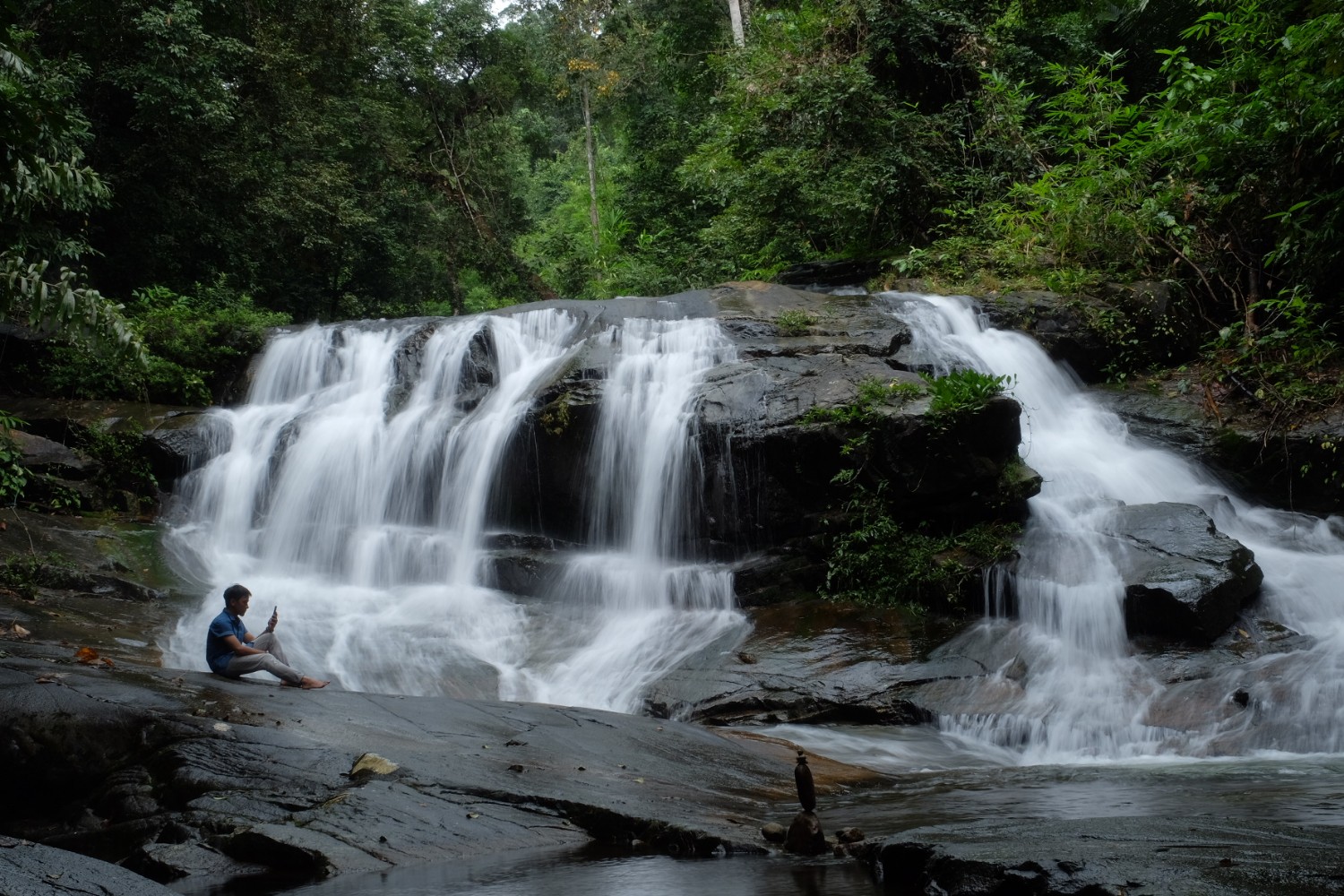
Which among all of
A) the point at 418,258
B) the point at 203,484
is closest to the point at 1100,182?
the point at 203,484

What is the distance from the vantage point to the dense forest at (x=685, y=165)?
12383 millimetres

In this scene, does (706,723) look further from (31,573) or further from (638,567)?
(31,573)

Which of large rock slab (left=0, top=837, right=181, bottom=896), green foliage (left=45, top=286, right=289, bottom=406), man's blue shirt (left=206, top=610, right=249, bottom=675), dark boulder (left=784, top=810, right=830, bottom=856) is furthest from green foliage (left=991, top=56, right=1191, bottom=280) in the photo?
large rock slab (left=0, top=837, right=181, bottom=896)

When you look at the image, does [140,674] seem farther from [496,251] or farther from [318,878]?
[496,251]

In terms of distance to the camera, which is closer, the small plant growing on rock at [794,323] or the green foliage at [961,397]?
the green foliage at [961,397]

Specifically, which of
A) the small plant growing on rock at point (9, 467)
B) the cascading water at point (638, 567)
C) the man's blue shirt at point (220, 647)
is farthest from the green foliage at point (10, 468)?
the cascading water at point (638, 567)

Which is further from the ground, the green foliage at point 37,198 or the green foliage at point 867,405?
the green foliage at point 37,198

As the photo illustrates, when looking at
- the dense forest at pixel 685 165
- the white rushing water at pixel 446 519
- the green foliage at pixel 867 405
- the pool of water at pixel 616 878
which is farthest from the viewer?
the dense forest at pixel 685 165

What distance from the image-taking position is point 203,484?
13102mm

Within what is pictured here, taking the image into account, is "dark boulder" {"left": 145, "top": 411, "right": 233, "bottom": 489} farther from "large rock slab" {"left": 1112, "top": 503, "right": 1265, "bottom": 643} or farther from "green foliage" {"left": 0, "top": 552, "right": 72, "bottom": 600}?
"large rock slab" {"left": 1112, "top": 503, "right": 1265, "bottom": 643}

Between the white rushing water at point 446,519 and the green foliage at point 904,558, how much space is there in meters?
1.33

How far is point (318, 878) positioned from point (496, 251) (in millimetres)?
21800

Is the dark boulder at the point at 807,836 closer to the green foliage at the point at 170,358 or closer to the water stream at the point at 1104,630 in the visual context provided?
the water stream at the point at 1104,630

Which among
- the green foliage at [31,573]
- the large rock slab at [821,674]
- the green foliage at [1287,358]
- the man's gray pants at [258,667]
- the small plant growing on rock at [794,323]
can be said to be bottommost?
the large rock slab at [821,674]
